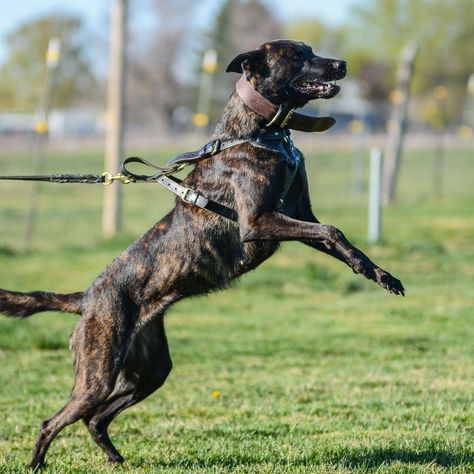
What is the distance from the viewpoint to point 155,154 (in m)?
37.8

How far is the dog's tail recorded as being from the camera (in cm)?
546

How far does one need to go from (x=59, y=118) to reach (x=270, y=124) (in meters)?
75.0

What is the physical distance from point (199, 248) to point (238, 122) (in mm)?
713

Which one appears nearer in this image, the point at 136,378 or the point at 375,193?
the point at 136,378

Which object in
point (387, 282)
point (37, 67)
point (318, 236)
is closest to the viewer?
point (387, 282)

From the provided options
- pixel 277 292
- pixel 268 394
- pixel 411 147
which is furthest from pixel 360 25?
pixel 268 394

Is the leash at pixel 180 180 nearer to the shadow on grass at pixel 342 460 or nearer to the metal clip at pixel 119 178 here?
the metal clip at pixel 119 178

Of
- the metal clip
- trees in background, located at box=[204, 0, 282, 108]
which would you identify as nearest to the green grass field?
the metal clip

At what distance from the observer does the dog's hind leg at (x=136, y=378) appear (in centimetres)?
553

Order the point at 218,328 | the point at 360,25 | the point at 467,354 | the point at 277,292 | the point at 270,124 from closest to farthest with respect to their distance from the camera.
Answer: the point at 270,124, the point at 467,354, the point at 218,328, the point at 277,292, the point at 360,25

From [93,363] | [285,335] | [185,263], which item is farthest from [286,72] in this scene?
[285,335]

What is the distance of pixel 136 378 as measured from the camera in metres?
5.63

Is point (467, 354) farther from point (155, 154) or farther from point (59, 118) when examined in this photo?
point (59, 118)

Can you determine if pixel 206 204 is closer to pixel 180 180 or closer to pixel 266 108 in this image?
pixel 180 180
